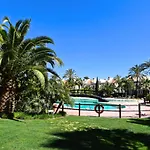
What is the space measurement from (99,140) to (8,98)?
702 cm

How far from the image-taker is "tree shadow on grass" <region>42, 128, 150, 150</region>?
8.79 metres

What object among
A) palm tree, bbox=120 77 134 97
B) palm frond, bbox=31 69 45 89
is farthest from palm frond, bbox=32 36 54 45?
palm tree, bbox=120 77 134 97

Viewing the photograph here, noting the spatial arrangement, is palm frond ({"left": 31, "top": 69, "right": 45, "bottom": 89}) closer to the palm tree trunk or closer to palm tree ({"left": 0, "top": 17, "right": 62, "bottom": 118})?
palm tree ({"left": 0, "top": 17, "right": 62, "bottom": 118})

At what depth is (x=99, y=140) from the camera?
999 centimetres

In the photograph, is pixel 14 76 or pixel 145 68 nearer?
pixel 14 76

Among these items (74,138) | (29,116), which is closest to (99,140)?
(74,138)

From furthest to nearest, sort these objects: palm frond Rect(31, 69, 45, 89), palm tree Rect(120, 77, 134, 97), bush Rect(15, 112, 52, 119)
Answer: palm tree Rect(120, 77, 134, 97) < bush Rect(15, 112, 52, 119) < palm frond Rect(31, 69, 45, 89)

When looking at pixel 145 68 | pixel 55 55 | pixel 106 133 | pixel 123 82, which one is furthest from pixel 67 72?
pixel 106 133

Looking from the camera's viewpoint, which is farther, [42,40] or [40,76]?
[42,40]

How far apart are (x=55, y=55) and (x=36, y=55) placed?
5.39 feet

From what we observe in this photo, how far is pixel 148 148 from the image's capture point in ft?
32.6

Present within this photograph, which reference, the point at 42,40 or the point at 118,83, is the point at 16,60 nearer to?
the point at 42,40

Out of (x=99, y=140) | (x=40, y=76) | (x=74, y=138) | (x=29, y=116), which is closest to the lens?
(x=74, y=138)

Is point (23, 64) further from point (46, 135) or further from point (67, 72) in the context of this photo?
point (67, 72)
